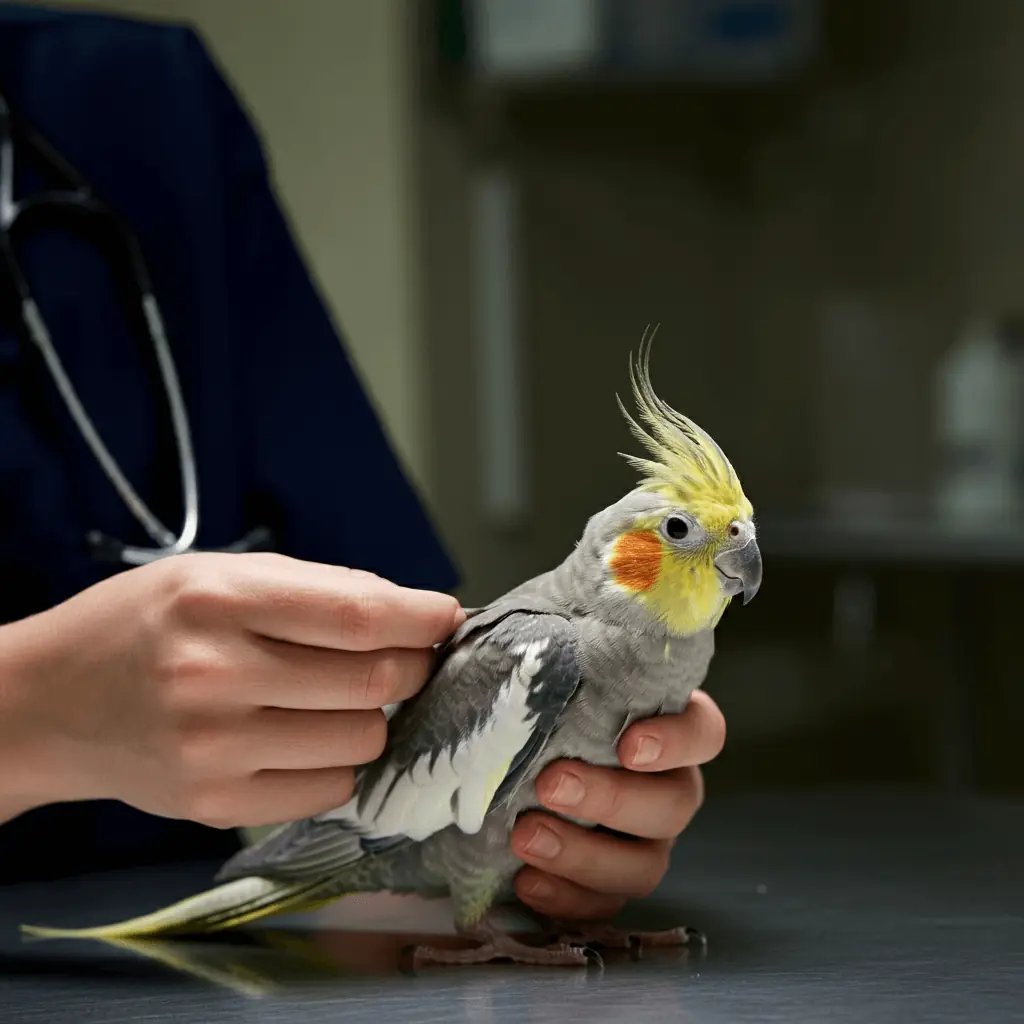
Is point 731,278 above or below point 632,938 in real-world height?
above

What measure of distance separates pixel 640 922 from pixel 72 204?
64 centimetres

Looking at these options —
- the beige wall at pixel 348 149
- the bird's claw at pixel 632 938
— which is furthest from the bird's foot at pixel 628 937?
the beige wall at pixel 348 149

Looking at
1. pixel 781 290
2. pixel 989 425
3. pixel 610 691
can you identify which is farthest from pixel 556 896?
pixel 781 290

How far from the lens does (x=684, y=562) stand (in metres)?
0.67

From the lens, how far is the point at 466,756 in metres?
0.66

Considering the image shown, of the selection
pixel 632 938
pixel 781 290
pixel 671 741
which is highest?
pixel 781 290

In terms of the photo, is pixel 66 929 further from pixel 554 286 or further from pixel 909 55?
pixel 909 55

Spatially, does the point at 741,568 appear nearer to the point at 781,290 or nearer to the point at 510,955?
the point at 510,955

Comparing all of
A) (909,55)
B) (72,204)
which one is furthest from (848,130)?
(72,204)

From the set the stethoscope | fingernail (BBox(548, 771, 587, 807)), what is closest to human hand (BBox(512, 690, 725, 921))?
fingernail (BBox(548, 771, 587, 807))

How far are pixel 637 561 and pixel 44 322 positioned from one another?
21.3 inches

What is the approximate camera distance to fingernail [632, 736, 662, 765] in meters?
0.67

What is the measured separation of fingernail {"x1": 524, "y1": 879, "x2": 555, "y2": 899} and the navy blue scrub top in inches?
14.0

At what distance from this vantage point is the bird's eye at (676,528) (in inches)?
26.5
